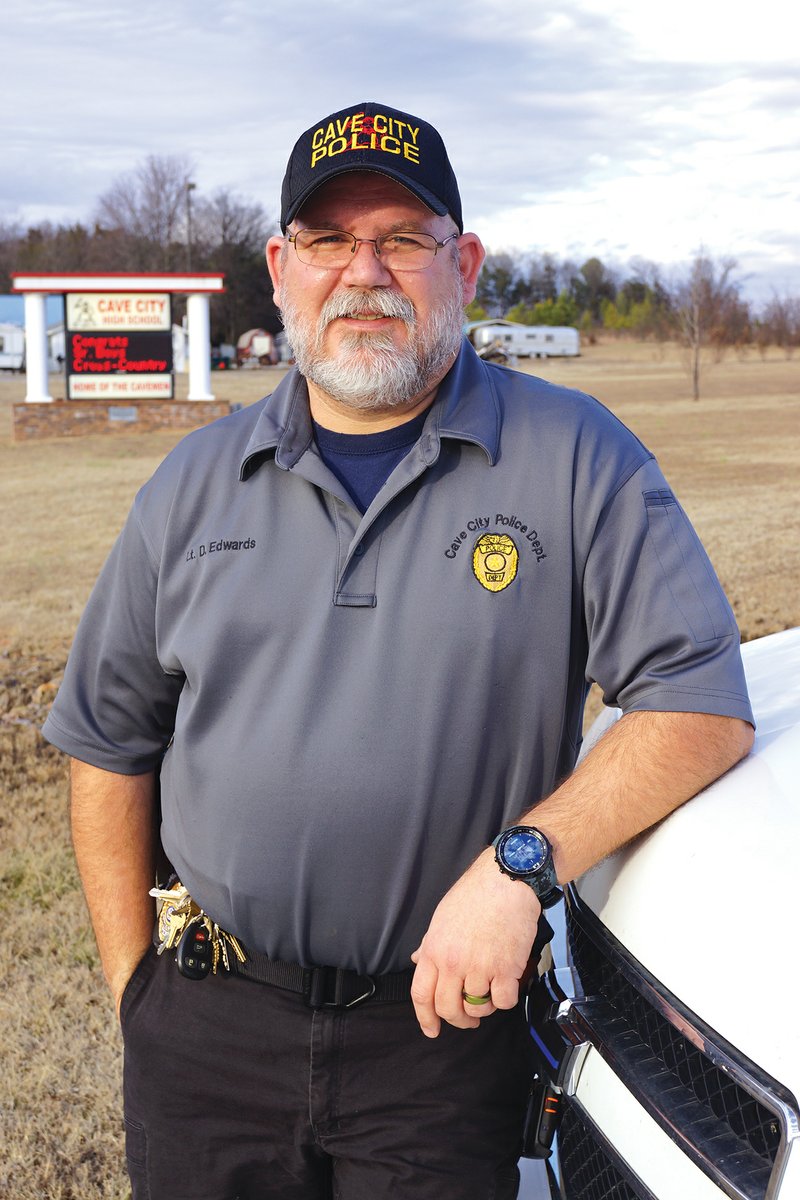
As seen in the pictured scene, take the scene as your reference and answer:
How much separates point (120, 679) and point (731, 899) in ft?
4.13

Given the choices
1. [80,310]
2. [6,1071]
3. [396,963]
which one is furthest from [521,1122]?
[80,310]

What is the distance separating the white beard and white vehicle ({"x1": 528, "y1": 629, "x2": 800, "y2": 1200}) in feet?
2.81

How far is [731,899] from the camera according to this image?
63.5 inches

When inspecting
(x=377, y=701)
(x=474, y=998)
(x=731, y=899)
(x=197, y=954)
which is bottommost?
(x=197, y=954)

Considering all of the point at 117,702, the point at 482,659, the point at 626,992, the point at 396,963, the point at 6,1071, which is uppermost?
the point at 482,659

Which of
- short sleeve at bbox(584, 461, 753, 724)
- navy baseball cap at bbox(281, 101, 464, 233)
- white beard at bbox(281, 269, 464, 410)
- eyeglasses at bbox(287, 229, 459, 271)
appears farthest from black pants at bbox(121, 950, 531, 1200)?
navy baseball cap at bbox(281, 101, 464, 233)

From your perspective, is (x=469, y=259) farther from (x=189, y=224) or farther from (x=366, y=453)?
(x=189, y=224)

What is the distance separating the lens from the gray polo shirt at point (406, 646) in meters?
2.04

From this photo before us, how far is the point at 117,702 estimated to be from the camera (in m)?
2.42

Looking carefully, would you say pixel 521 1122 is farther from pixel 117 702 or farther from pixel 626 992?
pixel 117 702

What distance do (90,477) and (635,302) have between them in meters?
94.0

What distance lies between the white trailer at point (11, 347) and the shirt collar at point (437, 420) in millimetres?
60330

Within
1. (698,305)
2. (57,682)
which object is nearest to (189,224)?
(698,305)

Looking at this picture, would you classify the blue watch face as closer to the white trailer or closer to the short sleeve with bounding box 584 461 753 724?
the short sleeve with bounding box 584 461 753 724
